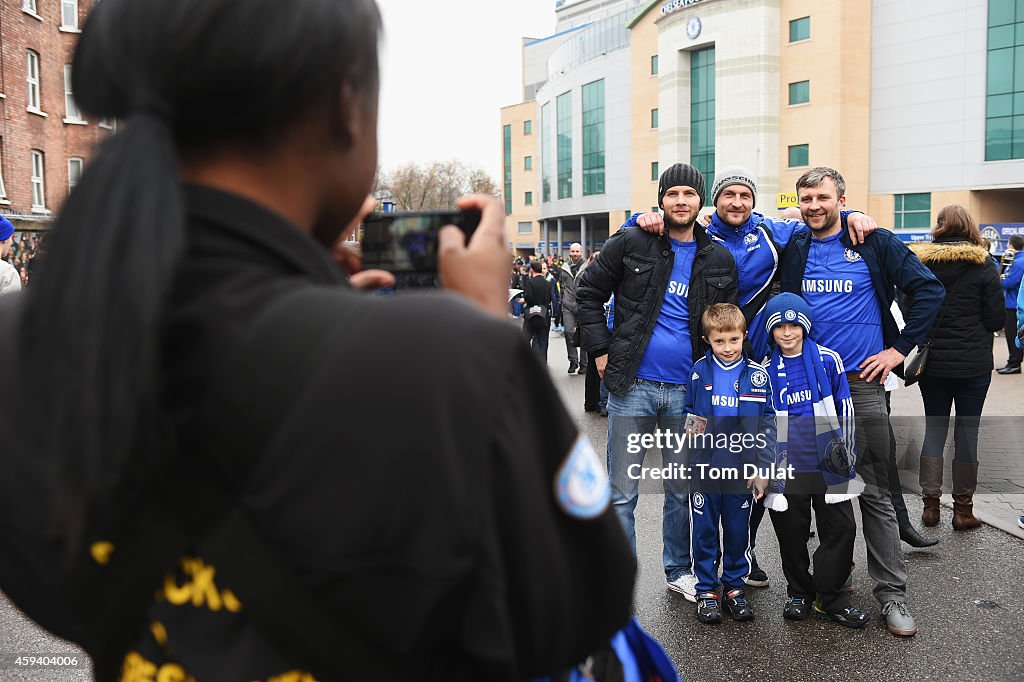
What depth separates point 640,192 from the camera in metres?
59.7

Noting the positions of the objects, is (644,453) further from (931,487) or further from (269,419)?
(269,419)

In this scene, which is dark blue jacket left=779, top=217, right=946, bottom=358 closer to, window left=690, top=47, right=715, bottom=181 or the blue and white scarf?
the blue and white scarf

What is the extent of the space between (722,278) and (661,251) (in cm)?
38

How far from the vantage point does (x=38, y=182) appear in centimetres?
2612

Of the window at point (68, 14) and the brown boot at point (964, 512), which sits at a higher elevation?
the window at point (68, 14)

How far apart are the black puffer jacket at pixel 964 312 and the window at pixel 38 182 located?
84.1 ft

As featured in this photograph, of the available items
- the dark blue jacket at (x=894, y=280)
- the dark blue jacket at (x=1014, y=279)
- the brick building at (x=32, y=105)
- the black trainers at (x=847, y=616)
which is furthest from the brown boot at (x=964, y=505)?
the brick building at (x=32, y=105)

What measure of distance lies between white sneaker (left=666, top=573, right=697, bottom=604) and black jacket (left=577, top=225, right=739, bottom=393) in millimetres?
1117

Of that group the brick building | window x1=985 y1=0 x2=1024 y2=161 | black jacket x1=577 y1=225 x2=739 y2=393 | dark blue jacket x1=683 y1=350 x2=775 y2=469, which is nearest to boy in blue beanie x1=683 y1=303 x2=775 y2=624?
dark blue jacket x1=683 y1=350 x2=775 y2=469

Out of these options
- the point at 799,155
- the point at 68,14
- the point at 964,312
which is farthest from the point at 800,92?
the point at 964,312

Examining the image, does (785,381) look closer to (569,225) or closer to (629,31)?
(629,31)

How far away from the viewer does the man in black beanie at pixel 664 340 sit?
5.09 meters

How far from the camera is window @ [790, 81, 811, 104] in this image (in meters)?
47.4

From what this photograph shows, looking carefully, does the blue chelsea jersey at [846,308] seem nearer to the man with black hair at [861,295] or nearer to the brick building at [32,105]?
the man with black hair at [861,295]
